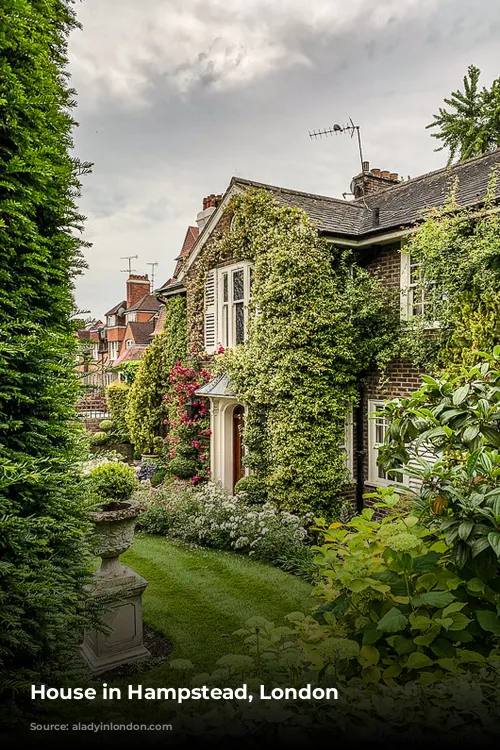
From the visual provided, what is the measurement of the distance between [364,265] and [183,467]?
24.1 feet

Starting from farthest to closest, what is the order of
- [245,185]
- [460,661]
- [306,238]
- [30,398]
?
[245,185]
[306,238]
[30,398]
[460,661]

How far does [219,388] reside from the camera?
1240 centimetres

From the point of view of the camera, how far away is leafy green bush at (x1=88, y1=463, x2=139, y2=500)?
236 inches

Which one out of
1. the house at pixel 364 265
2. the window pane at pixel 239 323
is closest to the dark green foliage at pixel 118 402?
the house at pixel 364 265

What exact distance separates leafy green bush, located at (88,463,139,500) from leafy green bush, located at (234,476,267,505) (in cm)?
530

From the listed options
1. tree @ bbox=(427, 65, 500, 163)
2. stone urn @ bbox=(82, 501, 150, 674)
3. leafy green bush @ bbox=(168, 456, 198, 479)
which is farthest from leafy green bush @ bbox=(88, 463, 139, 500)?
tree @ bbox=(427, 65, 500, 163)

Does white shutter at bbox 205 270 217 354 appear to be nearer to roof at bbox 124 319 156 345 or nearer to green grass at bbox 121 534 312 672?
green grass at bbox 121 534 312 672

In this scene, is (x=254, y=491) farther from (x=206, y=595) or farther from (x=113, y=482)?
(x=113, y=482)

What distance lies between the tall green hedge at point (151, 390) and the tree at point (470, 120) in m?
13.0

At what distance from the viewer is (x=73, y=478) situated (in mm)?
4273

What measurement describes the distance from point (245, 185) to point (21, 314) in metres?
9.45

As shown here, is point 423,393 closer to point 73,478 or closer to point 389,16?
point 73,478

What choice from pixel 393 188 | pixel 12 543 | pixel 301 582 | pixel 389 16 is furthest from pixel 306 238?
pixel 12 543

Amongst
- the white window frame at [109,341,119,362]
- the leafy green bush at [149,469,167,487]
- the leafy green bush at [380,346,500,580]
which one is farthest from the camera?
the white window frame at [109,341,119,362]
